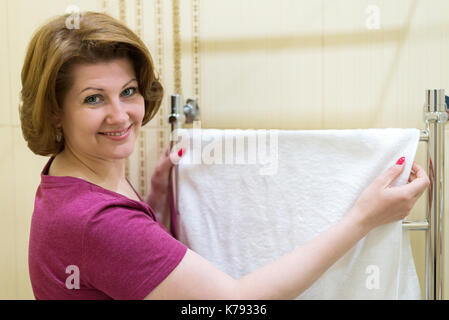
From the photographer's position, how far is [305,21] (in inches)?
31.0

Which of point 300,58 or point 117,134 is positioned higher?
point 300,58

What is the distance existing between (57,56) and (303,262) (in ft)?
1.57

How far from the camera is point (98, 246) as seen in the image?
577 mm

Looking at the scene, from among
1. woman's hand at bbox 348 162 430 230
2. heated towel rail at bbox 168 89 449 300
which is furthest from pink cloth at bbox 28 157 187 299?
heated towel rail at bbox 168 89 449 300

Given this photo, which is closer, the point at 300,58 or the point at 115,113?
the point at 115,113

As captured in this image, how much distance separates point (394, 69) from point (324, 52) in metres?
0.13

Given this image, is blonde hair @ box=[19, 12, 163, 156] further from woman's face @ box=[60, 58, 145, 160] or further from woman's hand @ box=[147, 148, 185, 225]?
woman's hand @ box=[147, 148, 185, 225]

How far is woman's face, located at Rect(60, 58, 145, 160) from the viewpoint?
635 millimetres

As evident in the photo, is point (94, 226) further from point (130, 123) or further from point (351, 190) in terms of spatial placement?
point (351, 190)

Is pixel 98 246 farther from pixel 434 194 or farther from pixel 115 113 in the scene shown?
pixel 434 194

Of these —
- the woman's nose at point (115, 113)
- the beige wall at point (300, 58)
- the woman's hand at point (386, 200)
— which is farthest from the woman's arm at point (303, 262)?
the woman's nose at point (115, 113)

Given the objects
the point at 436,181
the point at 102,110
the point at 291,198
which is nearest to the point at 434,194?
the point at 436,181

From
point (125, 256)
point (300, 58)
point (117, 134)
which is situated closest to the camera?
point (125, 256)

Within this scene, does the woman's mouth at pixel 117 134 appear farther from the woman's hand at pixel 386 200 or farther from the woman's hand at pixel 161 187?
the woman's hand at pixel 386 200
